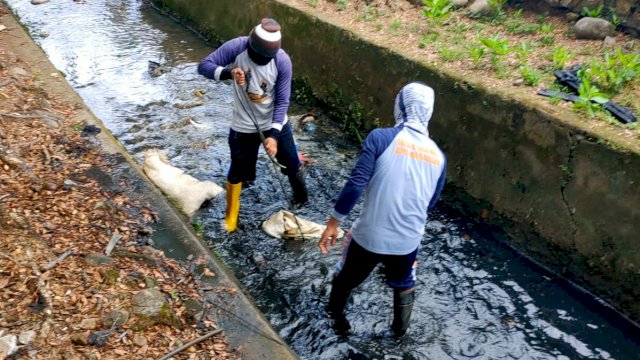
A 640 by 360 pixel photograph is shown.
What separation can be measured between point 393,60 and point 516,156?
2.31m

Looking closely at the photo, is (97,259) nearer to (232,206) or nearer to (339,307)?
(232,206)

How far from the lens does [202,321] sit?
3848 mm

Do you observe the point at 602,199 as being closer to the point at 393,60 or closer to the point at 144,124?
the point at 393,60

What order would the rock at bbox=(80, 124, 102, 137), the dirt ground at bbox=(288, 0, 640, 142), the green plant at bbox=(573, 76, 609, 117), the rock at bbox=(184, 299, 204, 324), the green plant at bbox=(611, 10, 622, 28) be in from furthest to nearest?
the green plant at bbox=(611, 10, 622, 28) → the rock at bbox=(80, 124, 102, 137) → the dirt ground at bbox=(288, 0, 640, 142) → the green plant at bbox=(573, 76, 609, 117) → the rock at bbox=(184, 299, 204, 324)

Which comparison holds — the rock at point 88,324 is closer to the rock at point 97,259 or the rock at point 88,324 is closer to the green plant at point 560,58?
the rock at point 97,259

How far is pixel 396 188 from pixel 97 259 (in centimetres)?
244

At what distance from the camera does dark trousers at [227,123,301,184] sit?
541 cm

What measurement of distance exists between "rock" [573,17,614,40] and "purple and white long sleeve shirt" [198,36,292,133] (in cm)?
473

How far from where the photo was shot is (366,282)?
518cm

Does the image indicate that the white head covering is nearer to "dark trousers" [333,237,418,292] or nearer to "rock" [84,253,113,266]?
"dark trousers" [333,237,418,292]

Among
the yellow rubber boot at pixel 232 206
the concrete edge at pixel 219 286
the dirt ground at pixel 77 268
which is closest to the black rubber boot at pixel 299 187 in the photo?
the yellow rubber boot at pixel 232 206

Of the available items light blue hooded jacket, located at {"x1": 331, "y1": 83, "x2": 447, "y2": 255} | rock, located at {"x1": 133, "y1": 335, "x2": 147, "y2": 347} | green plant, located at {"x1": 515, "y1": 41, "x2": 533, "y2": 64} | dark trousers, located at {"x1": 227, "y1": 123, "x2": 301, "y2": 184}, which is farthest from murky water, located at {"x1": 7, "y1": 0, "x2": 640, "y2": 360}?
green plant, located at {"x1": 515, "y1": 41, "x2": 533, "y2": 64}

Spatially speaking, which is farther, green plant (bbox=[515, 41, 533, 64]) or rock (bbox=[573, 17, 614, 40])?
rock (bbox=[573, 17, 614, 40])

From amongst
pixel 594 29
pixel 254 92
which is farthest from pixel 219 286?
pixel 594 29
